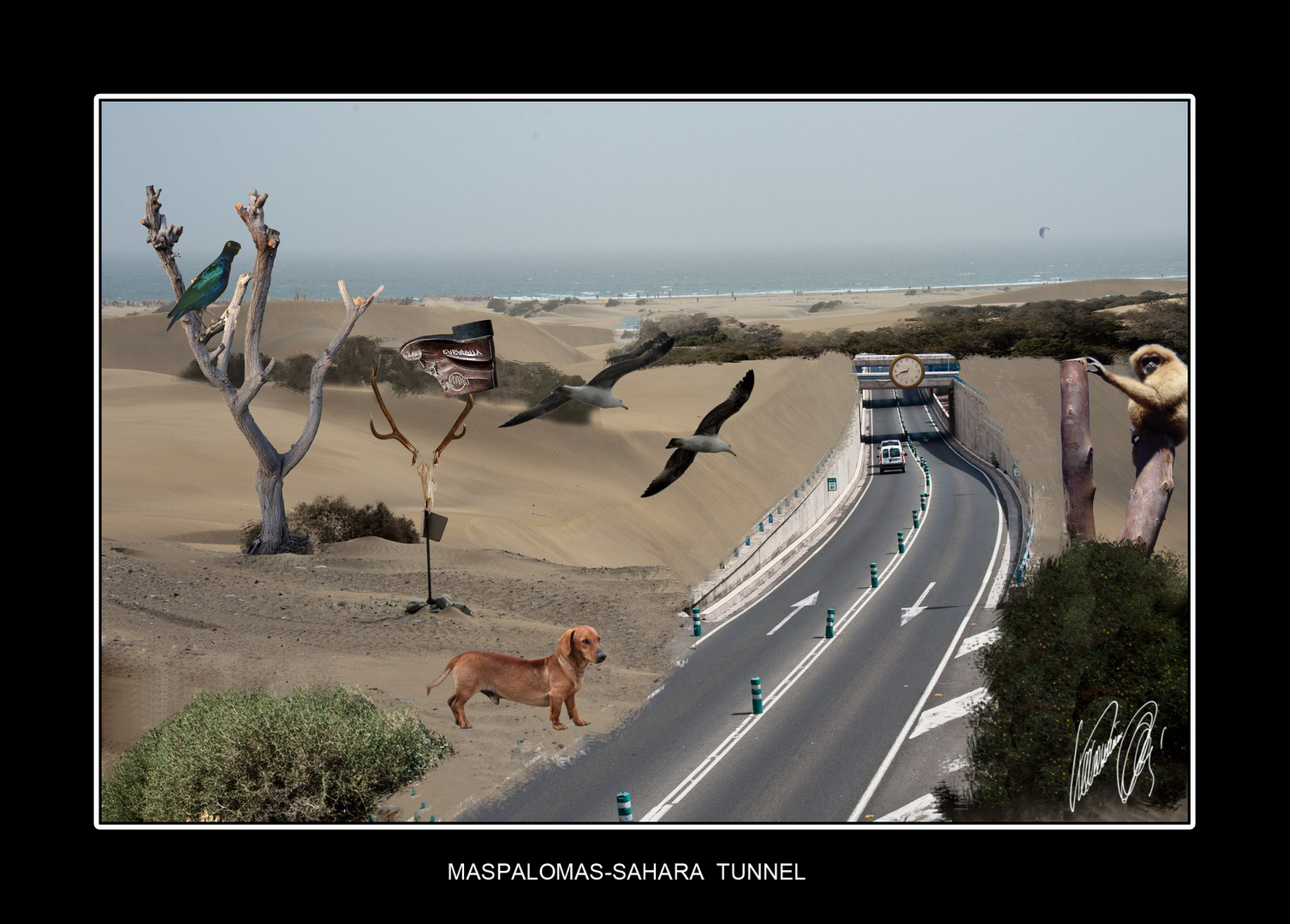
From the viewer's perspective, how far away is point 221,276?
20.0 metres

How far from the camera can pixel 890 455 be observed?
2250 cm

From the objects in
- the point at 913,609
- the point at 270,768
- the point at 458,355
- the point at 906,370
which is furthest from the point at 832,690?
the point at 270,768

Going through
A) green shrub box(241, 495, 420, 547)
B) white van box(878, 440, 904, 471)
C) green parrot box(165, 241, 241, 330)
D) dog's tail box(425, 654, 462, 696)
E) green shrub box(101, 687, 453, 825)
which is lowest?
green shrub box(101, 687, 453, 825)

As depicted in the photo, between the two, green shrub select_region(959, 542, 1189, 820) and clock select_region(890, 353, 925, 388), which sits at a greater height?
clock select_region(890, 353, 925, 388)

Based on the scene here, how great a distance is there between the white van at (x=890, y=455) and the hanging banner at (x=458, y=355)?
8212 mm

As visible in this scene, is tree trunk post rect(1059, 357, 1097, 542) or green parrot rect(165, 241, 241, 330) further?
green parrot rect(165, 241, 241, 330)

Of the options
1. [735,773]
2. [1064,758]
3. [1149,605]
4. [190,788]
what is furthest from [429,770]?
[1149,605]

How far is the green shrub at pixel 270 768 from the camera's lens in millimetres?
15820

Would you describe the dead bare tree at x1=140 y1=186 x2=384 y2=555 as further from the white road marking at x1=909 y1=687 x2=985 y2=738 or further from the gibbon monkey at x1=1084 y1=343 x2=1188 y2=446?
the gibbon monkey at x1=1084 y1=343 x2=1188 y2=446

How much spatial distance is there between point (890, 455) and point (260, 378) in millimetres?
12030

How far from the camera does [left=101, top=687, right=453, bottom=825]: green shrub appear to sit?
623 inches

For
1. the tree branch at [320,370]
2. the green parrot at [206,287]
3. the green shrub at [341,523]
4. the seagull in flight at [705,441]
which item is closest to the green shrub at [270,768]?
the seagull in flight at [705,441]
